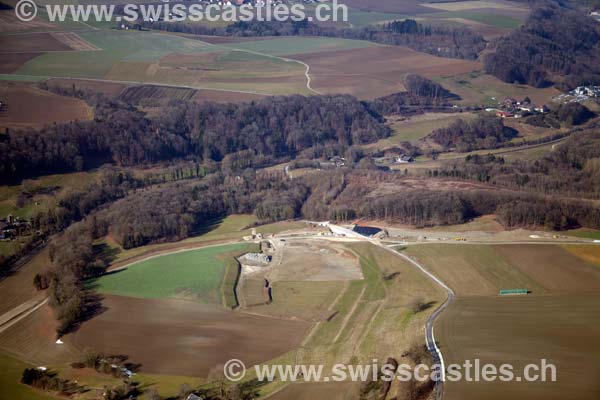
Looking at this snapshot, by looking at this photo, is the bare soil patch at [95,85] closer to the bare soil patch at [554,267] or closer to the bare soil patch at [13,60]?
the bare soil patch at [13,60]

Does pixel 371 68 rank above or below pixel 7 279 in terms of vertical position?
above

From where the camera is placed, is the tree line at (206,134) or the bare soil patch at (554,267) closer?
the bare soil patch at (554,267)

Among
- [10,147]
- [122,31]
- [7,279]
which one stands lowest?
[7,279]

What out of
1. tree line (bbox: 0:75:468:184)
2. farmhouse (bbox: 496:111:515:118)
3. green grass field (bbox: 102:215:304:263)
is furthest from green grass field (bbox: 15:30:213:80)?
farmhouse (bbox: 496:111:515:118)

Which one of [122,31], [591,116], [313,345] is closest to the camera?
[313,345]

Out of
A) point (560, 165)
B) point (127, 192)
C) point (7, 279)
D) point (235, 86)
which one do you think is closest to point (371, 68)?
point (235, 86)

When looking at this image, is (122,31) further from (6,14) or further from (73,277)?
(73,277)

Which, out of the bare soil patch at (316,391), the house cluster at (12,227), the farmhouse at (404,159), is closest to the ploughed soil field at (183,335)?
the bare soil patch at (316,391)
